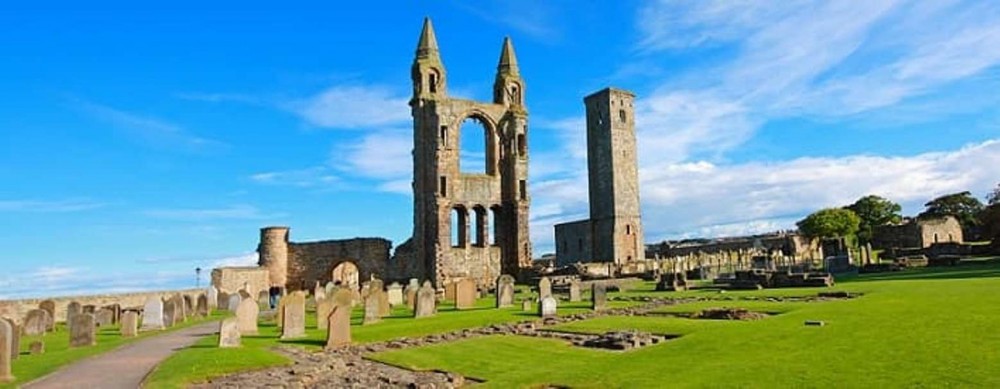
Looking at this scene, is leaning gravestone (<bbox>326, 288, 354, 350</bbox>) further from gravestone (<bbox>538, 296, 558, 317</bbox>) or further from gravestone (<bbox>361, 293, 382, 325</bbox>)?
gravestone (<bbox>538, 296, 558, 317</bbox>)

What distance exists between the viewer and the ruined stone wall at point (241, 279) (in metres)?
39.8

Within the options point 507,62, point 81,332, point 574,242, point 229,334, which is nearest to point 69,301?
Result: point 81,332

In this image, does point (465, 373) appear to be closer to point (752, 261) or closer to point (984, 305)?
point (984, 305)

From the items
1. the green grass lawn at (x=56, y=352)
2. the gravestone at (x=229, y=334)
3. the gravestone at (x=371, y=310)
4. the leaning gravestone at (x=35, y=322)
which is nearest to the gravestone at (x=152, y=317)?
the green grass lawn at (x=56, y=352)

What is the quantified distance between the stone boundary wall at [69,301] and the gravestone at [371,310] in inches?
432

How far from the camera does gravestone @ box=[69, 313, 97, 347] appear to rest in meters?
16.5

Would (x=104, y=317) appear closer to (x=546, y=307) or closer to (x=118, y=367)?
(x=118, y=367)

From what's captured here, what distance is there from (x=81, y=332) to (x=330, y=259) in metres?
27.0

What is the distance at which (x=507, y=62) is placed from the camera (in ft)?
154

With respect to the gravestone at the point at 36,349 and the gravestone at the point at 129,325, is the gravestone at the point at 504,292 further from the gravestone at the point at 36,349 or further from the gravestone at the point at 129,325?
the gravestone at the point at 36,349

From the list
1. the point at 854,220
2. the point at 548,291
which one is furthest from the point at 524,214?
the point at 854,220

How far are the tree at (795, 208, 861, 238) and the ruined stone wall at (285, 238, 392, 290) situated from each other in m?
43.3

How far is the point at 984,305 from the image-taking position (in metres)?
12.6

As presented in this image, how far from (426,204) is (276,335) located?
24949 mm
